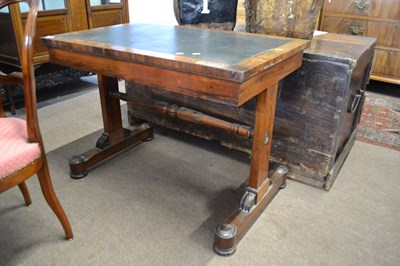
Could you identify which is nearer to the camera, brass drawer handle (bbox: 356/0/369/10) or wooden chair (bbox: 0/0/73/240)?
wooden chair (bbox: 0/0/73/240)

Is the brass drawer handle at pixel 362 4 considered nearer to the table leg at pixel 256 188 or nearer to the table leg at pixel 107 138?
the table leg at pixel 256 188

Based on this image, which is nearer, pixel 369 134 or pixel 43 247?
pixel 43 247

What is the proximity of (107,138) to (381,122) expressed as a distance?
1.97m

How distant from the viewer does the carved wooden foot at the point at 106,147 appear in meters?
1.80

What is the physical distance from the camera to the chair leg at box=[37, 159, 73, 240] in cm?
126

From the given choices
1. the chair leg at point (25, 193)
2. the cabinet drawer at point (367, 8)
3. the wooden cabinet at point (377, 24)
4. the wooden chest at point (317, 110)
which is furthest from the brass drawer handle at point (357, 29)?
the chair leg at point (25, 193)

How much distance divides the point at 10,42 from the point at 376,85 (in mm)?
3264

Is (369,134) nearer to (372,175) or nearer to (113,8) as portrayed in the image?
(372,175)

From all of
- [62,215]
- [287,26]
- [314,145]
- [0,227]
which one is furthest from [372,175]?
[0,227]

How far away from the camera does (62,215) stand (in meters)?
1.34

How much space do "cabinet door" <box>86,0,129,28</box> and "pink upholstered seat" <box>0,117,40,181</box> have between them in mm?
1933

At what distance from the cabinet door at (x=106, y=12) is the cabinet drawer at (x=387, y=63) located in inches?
92.3

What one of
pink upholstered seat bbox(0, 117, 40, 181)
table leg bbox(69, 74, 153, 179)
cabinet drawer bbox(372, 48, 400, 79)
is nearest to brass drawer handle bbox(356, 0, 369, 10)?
cabinet drawer bbox(372, 48, 400, 79)

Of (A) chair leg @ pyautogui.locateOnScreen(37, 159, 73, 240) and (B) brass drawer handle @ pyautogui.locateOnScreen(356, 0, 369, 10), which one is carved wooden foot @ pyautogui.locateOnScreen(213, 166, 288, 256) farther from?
(B) brass drawer handle @ pyautogui.locateOnScreen(356, 0, 369, 10)
